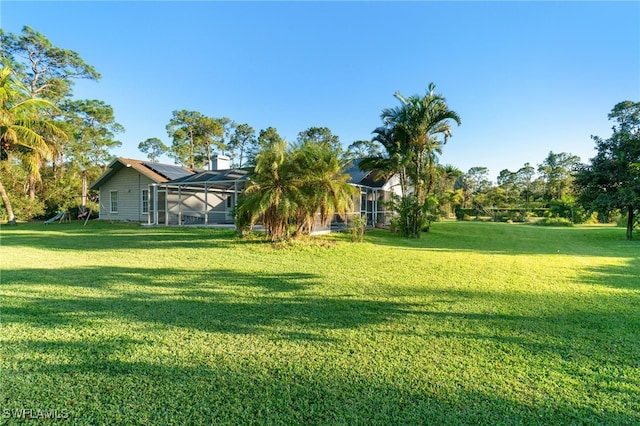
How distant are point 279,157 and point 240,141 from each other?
115 ft

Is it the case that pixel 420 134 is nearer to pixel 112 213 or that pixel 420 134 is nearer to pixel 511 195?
pixel 112 213

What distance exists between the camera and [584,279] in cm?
606

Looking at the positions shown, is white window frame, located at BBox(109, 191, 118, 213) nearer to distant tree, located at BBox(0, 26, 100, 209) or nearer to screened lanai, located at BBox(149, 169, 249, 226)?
screened lanai, located at BBox(149, 169, 249, 226)

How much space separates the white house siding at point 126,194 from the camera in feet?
65.5

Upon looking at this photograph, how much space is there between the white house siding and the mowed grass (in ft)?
49.4

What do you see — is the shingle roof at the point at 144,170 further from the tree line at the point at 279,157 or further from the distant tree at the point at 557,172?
the distant tree at the point at 557,172

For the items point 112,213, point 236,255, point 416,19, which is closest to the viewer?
point 236,255

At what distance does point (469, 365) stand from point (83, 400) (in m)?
2.98

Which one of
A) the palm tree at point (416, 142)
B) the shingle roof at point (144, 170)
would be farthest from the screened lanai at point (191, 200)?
the palm tree at point (416, 142)

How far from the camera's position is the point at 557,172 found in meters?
42.2

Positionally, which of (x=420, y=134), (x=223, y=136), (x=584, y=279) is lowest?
(x=584, y=279)

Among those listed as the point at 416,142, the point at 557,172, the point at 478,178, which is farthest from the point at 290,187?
the point at 478,178

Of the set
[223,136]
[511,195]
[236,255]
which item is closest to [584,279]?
[236,255]

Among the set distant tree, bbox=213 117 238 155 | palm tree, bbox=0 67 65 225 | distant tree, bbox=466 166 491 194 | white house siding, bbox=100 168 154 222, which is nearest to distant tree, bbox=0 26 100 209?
palm tree, bbox=0 67 65 225
